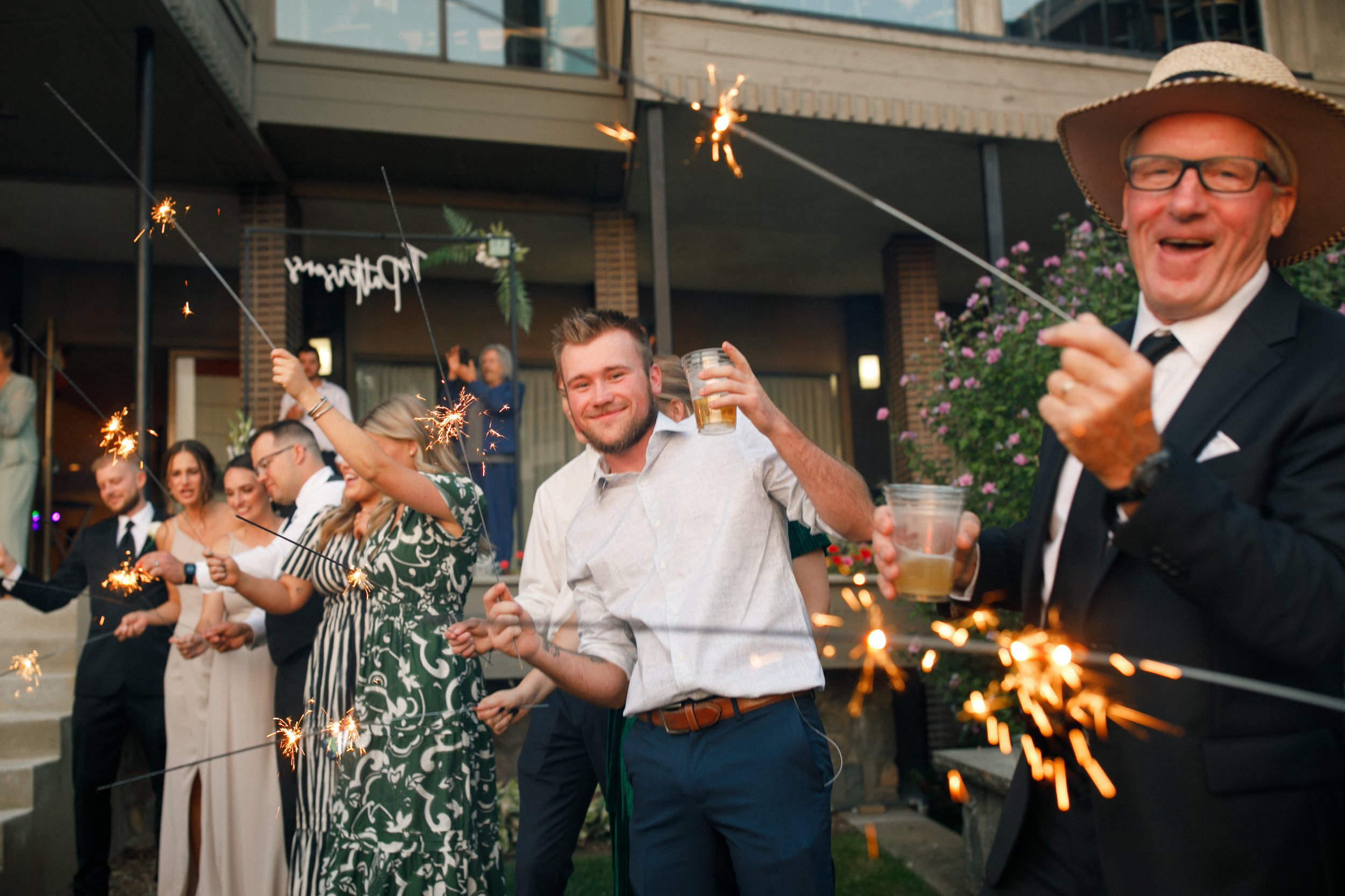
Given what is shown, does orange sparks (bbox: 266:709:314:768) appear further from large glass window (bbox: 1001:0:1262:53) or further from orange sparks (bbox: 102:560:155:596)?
large glass window (bbox: 1001:0:1262:53)

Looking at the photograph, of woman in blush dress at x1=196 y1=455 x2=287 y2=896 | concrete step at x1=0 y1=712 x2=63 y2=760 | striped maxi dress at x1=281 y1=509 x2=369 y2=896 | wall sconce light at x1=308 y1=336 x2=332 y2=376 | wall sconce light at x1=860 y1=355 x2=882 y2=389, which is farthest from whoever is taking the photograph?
wall sconce light at x1=860 y1=355 x2=882 y2=389

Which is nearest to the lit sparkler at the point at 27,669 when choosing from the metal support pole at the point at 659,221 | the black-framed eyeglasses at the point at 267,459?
the black-framed eyeglasses at the point at 267,459

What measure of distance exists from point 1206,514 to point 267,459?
11.9ft

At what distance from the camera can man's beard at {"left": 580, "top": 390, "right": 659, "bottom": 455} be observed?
2562 millimetres

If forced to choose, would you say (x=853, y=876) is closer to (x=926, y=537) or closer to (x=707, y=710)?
(x=707, y=710)

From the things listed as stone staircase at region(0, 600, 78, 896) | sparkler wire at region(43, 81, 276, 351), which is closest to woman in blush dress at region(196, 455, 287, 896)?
sparkler wire at region(43, 81, 276, 351)

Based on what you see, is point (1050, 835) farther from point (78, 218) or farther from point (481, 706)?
point (78, 218)

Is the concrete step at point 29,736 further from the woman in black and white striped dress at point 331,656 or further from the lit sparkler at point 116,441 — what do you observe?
the woman in black and white striped dress at point 331,656

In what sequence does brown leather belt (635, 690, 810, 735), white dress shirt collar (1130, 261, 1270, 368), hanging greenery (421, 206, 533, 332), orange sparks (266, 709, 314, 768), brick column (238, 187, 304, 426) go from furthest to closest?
1. brick column (238, 187, 304, 426)
2. hanging greenery (421, 206, 533, 332)
3. orange sparks (266, 709, 314, 768)
4. brown leather belt (635, 690, 810, 735)
5. white dress shirt collar (1130, 261, 1270, 368)

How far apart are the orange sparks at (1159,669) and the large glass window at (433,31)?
7734 millimetres

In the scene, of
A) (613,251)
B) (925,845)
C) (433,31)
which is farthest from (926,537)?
(433,31)

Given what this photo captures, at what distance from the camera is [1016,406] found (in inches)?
207

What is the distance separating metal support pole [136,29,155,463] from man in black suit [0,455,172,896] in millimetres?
818

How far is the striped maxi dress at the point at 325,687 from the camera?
3.13 metres
